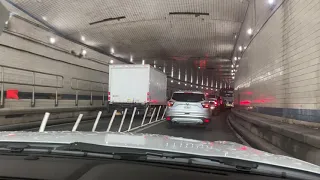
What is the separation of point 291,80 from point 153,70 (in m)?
13.3

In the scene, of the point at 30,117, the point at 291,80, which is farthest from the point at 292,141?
the point at 30,117

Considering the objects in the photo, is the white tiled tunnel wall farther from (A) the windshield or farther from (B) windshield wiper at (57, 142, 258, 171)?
(B) windshield wiper at (57, 142, 258, 171)

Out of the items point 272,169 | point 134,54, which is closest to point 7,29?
point 272,169

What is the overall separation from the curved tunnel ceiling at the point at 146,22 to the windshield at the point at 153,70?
2.3 inches

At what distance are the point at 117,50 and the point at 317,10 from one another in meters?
20.1

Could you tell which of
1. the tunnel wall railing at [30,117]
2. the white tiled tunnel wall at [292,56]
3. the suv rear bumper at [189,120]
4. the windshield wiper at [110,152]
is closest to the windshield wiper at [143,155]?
the windshield wiper at [110,152]

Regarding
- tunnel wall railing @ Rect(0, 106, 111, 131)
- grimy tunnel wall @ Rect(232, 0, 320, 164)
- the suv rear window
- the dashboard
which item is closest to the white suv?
the suv rear window

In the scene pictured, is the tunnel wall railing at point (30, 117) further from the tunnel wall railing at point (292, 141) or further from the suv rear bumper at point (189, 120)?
the tunnel wall railing at point (292, 141)

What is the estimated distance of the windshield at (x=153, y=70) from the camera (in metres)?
7.17

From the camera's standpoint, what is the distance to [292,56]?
868 centimetres

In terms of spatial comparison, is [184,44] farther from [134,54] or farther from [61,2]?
[61,2]

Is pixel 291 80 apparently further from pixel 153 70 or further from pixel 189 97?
pixel 153 70

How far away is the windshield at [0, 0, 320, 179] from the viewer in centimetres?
717

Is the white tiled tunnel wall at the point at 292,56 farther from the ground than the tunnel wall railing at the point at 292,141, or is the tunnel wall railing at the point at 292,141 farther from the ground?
the white tiled tunnel wall at the point at 292,56
